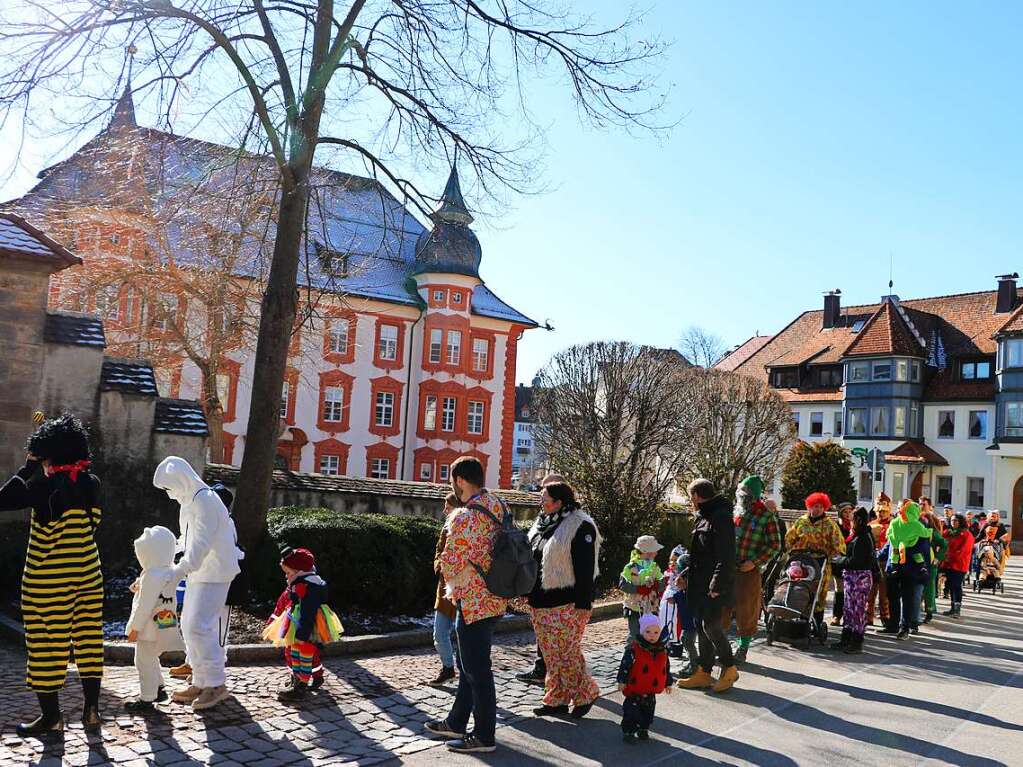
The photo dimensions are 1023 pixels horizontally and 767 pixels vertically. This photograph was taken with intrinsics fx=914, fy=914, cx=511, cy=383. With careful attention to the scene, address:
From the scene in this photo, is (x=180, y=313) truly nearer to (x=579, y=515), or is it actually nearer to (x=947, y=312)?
(x=579, y=515)

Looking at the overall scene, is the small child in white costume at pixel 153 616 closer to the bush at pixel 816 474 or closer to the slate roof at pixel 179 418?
the slate roof at pixel 179 418

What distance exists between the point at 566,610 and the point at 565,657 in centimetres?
34

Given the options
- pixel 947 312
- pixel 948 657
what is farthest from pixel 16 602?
pixel 947 312

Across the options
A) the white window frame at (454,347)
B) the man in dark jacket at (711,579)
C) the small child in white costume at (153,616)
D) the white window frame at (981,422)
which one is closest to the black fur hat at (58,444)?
the small child in white costume at (153,616)

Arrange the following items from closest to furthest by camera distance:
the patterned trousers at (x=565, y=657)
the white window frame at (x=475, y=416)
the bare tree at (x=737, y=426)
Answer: the patterned trousers at (x=565, y=657), the bare tree at (x=737, y=426), the white window frame at (x=475, y=416)

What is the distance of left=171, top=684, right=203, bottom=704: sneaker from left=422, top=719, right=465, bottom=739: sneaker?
1681 mm

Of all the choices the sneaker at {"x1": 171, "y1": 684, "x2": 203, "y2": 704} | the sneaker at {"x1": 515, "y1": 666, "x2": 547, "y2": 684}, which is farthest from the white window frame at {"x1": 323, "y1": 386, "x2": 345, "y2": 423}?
the sneaker at {"x1": 171, "y1": 684, "x2": 203, "y2": 704}

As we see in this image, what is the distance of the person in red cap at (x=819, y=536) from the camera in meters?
10.6

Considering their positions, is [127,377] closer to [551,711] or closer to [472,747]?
[551,711]

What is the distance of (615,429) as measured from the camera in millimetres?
22703

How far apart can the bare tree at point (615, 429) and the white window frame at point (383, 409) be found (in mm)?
16822

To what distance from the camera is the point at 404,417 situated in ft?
147

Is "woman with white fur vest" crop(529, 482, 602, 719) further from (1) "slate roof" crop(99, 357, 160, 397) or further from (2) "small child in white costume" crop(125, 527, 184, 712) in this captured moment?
(1) "slate roof" crop(99, 357, 160, 397)

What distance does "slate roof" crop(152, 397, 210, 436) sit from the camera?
12.3 m
